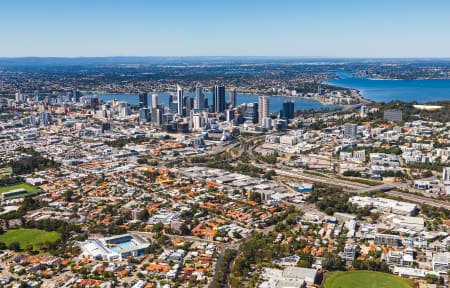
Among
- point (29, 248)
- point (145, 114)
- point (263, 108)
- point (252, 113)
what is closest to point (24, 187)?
point (29, 248)

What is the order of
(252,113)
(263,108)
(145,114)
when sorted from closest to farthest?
(263,108) < (252,113) < (145,114)

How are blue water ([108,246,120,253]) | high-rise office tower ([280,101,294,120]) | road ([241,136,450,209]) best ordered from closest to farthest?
blue water ([108,246,120,253]) → road ([241,136,450,209]) → high-rise office tower ([280,101,294,120])

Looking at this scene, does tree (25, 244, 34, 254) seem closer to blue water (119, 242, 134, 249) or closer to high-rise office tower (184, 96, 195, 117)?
blue water (119, 242, 134, 249)

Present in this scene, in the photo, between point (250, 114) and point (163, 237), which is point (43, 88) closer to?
point (250, 114)

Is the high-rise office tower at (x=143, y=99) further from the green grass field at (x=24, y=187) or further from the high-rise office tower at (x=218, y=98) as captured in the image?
the green grass field at (x=24, y=187)

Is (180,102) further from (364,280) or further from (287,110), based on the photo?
(364,280)

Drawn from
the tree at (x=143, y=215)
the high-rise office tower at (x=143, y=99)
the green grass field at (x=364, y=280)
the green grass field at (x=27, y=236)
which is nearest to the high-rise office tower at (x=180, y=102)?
the high-rise office tower at (x=143, y=99)

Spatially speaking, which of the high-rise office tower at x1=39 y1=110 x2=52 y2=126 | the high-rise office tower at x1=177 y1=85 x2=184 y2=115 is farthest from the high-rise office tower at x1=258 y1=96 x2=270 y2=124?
the high-rise office tower at x1=39 y1=110 x2=52 y2=126
